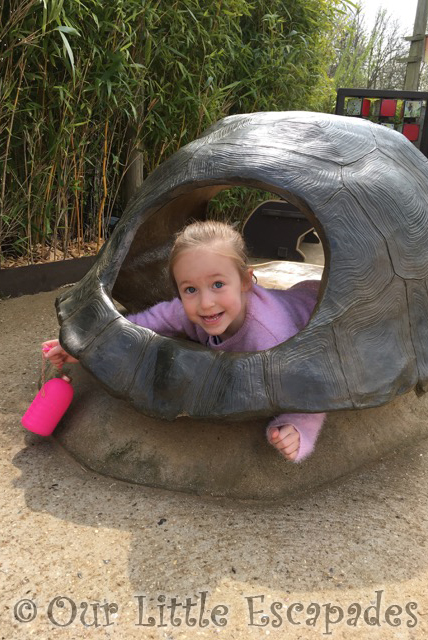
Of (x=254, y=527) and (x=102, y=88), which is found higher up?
(x=102, y=88)

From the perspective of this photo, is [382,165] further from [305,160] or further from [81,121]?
[81,121]

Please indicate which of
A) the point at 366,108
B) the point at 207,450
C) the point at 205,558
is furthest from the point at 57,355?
the point at 366,108

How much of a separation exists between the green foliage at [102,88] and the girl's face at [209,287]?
166 cm

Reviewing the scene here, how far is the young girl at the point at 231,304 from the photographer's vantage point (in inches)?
70.4

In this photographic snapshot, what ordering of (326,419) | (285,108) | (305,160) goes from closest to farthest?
(305,160) < (326,419) < (285,108)

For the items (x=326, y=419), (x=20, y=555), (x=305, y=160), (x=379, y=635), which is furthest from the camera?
(x=326, y=419)

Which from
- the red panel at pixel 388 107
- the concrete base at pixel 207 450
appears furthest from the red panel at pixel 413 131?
the concrete base at pixel 207 450

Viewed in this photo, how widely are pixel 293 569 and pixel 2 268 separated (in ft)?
9.67

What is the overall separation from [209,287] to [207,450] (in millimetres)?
547

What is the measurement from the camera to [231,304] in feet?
6.00

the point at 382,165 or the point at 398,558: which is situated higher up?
the point at 382,165

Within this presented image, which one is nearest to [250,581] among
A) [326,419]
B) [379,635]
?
[379,635]

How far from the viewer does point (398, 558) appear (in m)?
1.62

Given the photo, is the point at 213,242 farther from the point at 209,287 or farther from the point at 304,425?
Answer: the point at 304,425
